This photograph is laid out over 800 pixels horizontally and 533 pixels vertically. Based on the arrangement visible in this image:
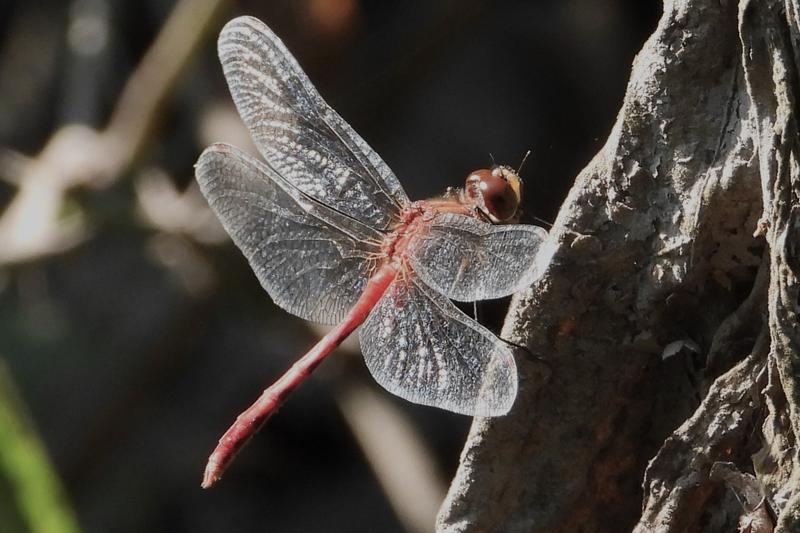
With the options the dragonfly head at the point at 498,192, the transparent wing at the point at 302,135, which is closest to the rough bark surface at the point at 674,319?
the dragonfly head at the point at 498,192

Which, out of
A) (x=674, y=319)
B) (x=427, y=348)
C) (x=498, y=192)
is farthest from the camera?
(x=498, y=192)

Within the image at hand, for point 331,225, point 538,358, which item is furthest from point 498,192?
point 538,358

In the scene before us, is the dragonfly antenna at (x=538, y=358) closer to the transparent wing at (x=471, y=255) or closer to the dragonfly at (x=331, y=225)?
the transparent wing at (x=471, y=255)

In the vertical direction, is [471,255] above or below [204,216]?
above

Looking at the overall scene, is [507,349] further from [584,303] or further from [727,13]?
[727,13]

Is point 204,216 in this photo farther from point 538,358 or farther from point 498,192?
point 538,358
